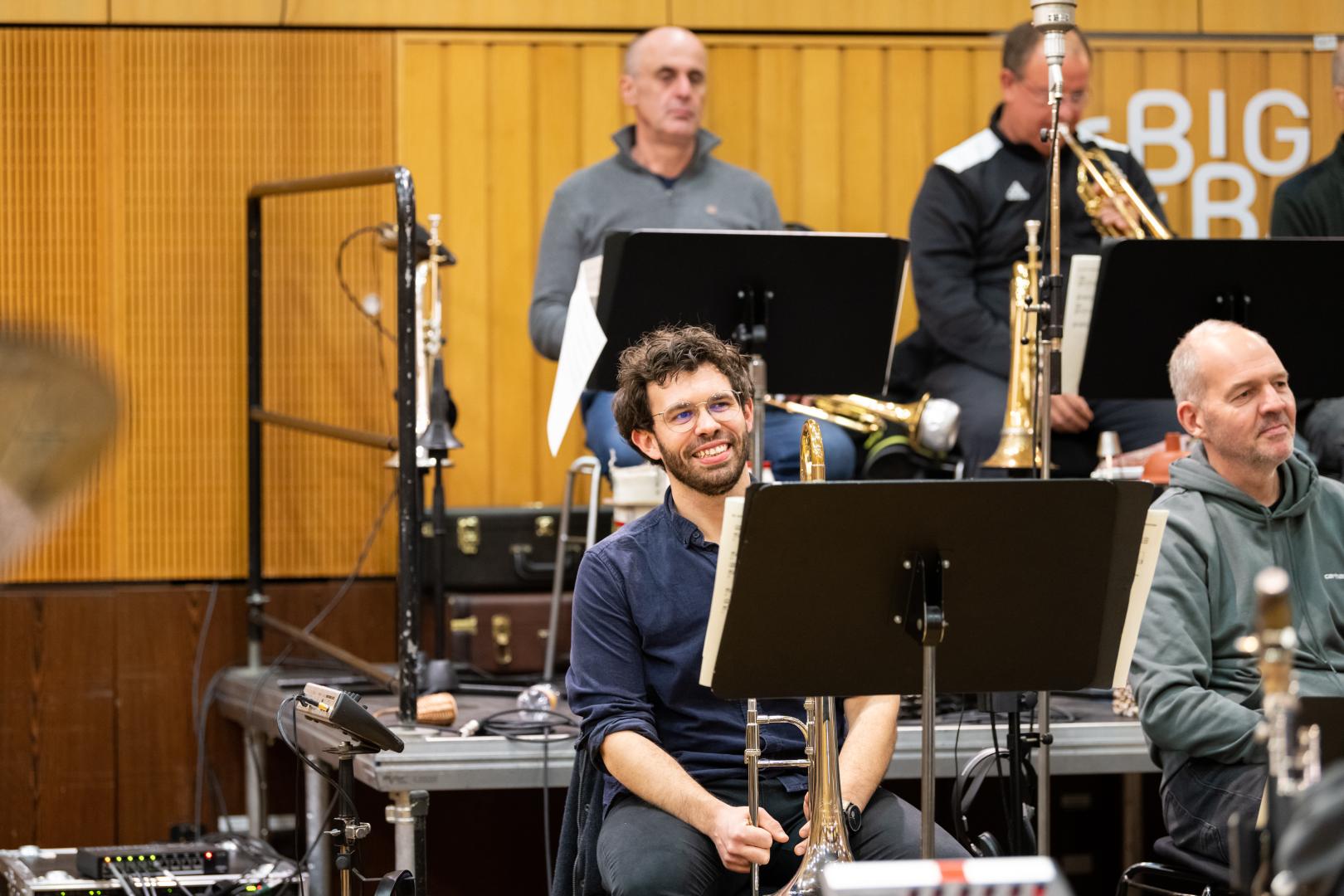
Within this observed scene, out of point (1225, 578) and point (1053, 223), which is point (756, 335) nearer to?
point (1053, 223)

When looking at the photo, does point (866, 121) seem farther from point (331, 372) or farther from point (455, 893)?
point (455, 893)

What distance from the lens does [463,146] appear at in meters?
6.00

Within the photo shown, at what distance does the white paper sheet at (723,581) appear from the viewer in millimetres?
2609

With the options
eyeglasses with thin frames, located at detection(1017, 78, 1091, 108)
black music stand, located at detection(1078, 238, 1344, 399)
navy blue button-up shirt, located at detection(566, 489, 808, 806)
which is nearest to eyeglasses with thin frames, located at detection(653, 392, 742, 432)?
navy blue button-up shirt, located at detection(566, 489, 808, 806)

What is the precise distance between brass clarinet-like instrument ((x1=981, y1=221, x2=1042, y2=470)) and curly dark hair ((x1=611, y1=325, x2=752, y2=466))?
124 cm

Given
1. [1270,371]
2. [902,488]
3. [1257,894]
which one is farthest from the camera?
[1270,371]

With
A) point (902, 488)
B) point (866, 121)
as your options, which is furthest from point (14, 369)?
point (866, 121)

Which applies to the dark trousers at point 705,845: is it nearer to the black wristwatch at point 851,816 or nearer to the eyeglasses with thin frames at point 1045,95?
the black wristwatch at point 851,816

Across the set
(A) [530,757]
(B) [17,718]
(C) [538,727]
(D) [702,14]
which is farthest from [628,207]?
(B) [17,718]

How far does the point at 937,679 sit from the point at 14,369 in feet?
4.79

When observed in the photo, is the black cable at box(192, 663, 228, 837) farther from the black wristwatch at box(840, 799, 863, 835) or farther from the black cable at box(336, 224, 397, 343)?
the black wristwatch at box(840, 799, 863, 835)

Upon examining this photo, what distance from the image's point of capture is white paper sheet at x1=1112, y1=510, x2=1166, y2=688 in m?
2.81

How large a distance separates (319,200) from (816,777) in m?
3.61

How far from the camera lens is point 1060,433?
527 centimetres
